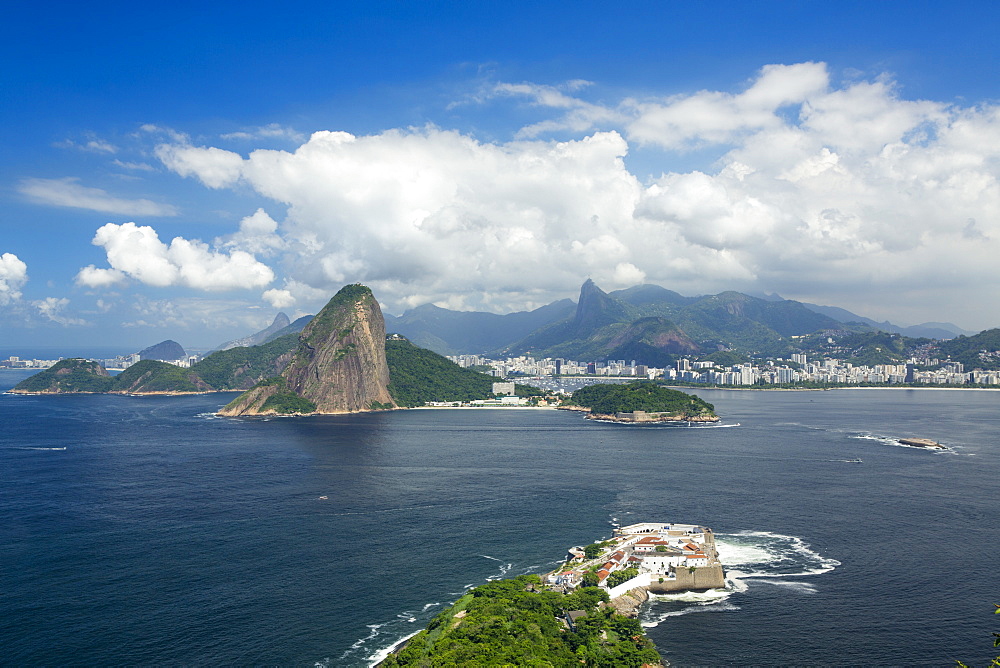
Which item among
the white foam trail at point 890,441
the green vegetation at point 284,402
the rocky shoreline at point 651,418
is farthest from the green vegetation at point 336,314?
the white foam trail at point 890,441

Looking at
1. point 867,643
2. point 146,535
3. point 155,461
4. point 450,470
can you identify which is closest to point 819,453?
point 450,470

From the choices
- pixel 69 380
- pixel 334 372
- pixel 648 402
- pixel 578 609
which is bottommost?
pixel 578 609

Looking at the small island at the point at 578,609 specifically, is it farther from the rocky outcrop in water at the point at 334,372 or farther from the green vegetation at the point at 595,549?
the rocky outcrop in water at the point at 334,372

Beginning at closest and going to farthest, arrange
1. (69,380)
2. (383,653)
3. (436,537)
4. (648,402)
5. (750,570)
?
Result: (383,653) → (750,570) → (436,537) → (648,402) → (69,380)

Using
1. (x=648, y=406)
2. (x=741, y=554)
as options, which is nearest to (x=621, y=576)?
(x=741, y=554)

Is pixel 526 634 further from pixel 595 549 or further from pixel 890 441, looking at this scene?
pixel 890 441

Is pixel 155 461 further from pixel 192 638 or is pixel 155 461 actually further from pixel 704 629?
pixel 704 629

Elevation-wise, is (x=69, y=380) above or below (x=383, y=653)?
above
